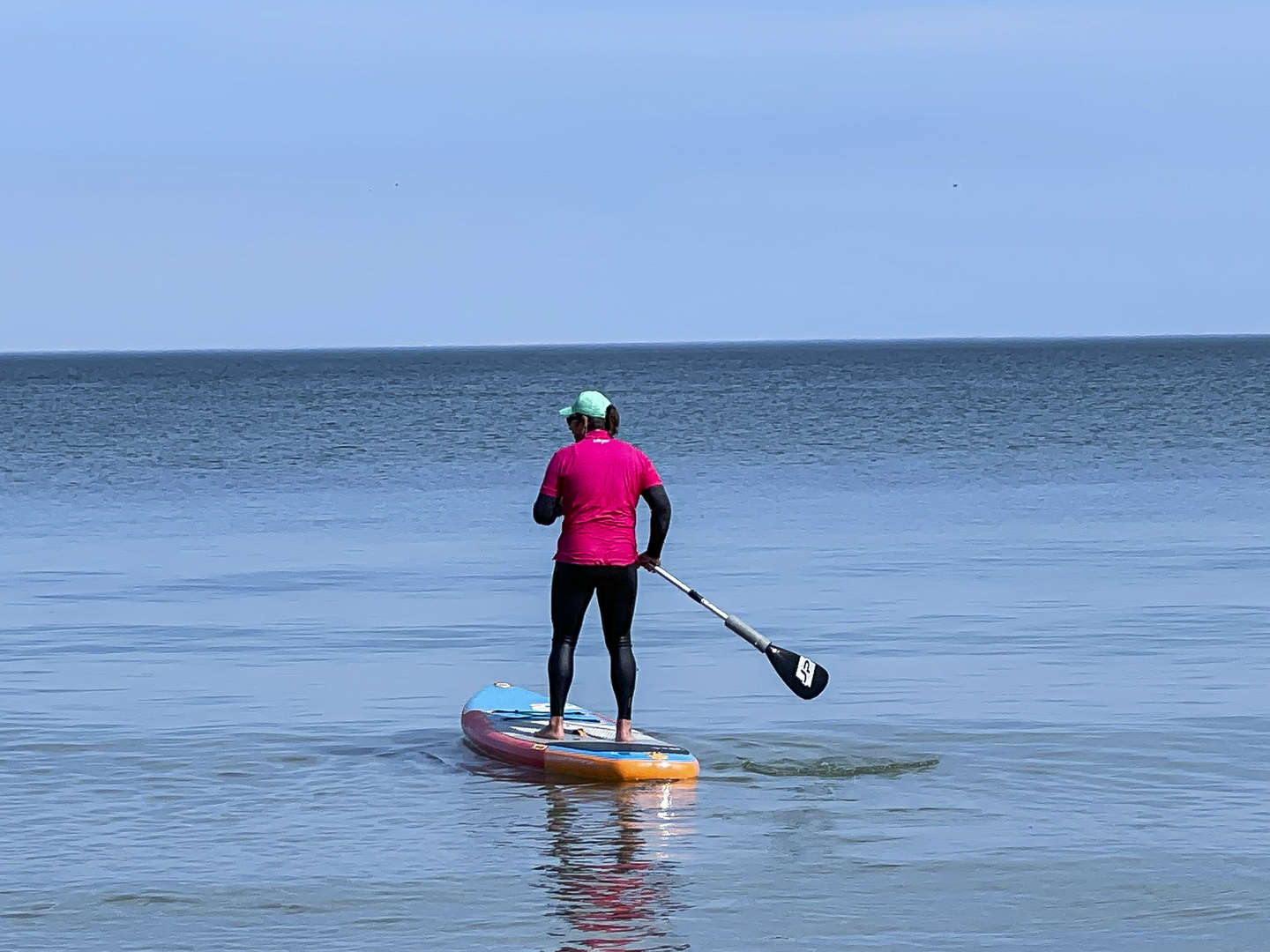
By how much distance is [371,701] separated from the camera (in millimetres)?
13047

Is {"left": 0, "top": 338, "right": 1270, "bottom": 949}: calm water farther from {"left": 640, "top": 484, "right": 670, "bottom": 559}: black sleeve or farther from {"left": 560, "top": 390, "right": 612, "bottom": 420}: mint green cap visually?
{"left": 560, "top": 390, "right": 612, "bottom": 420}: mint green cap

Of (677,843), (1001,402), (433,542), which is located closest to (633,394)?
(1001,402)

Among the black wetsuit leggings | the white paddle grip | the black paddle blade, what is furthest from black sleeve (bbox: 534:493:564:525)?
the black paddle blade

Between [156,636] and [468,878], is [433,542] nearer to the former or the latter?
[156,636]

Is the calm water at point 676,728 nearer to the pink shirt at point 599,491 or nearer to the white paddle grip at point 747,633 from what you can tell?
the white paddle grip at point 747,633

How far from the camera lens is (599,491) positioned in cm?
1066

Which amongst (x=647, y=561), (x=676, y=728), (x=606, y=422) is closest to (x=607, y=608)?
(x=647, y=561)

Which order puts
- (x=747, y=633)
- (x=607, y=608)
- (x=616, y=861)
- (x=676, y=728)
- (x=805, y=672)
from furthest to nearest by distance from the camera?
(x=676, y=728) → (x=805, y=672) → (x=747, y=633) → (x=607, y=608) → (x=616, y=861)

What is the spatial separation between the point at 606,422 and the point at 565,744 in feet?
5.51

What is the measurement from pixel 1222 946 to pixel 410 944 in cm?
286

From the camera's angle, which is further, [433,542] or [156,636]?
[433,542]

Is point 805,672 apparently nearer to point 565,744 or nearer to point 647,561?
point 647,561

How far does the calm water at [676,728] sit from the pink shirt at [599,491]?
1206mm

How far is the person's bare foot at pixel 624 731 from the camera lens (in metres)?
10.9
